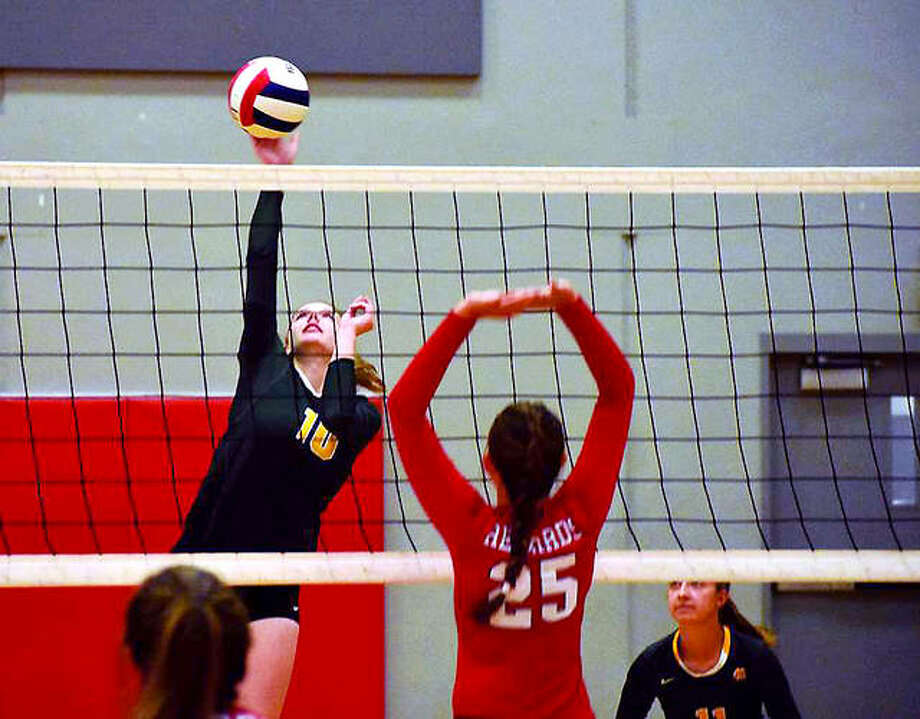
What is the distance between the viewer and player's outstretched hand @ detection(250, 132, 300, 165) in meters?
4.06

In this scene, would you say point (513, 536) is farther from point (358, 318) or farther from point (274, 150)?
point (274, 150)

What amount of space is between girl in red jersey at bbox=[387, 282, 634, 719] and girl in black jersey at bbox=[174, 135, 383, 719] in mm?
1143

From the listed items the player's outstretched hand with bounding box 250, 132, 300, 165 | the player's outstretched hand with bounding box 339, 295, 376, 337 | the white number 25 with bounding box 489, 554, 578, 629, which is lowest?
the white number 25 with bounding box 489, 554, 578, 629

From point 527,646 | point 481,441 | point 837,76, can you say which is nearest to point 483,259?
point 481,441

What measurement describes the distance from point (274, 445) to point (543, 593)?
4.52 ft

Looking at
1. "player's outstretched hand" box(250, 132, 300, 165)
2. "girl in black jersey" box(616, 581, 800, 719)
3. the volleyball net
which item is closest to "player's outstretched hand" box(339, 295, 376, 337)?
"player's outstretched hand" box(250, 132, 300, 165)

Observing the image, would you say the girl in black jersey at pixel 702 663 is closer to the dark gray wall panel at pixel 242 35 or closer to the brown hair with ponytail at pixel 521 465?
the brown hair with ponytail at pixel 521 465

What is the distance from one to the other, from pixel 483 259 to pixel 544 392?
664mm

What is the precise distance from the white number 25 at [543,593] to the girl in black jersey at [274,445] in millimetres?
1302

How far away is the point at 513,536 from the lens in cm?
269

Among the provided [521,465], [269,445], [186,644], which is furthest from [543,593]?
[269,445]

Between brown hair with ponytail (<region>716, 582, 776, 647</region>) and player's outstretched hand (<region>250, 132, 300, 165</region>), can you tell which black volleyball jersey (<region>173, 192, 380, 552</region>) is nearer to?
player's outstretched hand (<region>250, 132, 300, 165</region>)

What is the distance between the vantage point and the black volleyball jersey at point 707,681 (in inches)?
175

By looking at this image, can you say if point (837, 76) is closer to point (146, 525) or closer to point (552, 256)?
point (552, 256)
